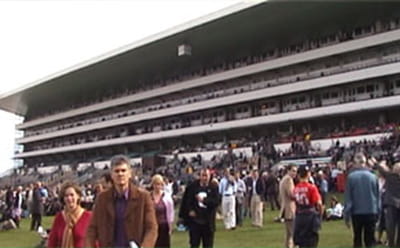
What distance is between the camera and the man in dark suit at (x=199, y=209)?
27.4 ft

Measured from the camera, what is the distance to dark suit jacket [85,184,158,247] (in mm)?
4578

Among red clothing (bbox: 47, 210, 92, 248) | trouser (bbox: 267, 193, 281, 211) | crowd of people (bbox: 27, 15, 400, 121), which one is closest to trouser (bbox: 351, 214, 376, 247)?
red clothing (bbox: 47, 210, 92, 248)

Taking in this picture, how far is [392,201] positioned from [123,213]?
6.11 m

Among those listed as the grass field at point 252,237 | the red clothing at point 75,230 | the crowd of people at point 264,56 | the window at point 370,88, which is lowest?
the grass field at point 252,237

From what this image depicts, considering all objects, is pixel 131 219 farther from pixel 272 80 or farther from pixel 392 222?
pixel 272 80

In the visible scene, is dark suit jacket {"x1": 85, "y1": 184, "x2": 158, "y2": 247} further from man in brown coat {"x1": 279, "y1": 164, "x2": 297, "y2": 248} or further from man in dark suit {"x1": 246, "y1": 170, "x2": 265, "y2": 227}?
man in dark suit {"x1": 246, "y1": 170, "x2": 265, "y2": 227}

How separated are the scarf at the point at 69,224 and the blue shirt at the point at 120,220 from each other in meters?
0.63

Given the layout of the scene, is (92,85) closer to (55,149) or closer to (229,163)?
(55,149)

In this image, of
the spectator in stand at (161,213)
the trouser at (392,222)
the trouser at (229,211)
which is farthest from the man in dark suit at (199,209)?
the trouser at (229,211)

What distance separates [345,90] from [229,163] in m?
13.0

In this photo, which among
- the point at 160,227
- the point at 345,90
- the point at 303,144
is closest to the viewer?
the point at 160,227

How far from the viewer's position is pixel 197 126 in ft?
188

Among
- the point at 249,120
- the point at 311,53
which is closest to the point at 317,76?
the point at 311,53

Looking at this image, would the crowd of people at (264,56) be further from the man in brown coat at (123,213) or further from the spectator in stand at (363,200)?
the man in brown coat at (123,213)
